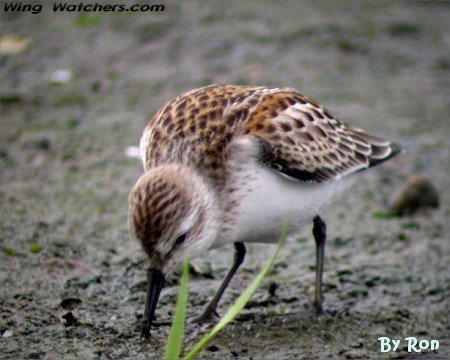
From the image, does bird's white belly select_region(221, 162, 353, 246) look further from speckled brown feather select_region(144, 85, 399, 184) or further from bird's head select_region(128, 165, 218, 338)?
bird's head select_region(128, 165, 218, 338)

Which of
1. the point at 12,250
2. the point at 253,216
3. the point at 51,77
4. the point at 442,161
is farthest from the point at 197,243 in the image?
the point at 51,77

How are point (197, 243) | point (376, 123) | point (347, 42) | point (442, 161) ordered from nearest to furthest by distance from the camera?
point (197, 243) < point (442, 161) < point (376, 123) < point (347, 42)

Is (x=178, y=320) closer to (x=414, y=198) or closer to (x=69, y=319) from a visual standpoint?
(x=69, y=319)

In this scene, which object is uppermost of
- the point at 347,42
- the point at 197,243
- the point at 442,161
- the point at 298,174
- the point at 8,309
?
the point at 347,42

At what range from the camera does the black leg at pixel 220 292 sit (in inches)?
270

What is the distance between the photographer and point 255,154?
21.0 feet

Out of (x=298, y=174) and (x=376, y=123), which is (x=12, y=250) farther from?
(x=376, y=123)

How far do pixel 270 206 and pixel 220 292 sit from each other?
0.90m

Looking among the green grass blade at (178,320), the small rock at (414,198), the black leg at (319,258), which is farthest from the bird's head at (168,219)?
the small rock at (414,198)

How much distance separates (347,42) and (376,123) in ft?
7.55

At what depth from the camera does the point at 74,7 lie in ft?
42.8

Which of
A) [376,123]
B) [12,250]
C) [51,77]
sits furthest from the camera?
[51,77]

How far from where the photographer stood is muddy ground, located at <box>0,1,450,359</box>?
22.0ft

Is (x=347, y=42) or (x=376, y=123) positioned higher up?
(x=347, y=42)
